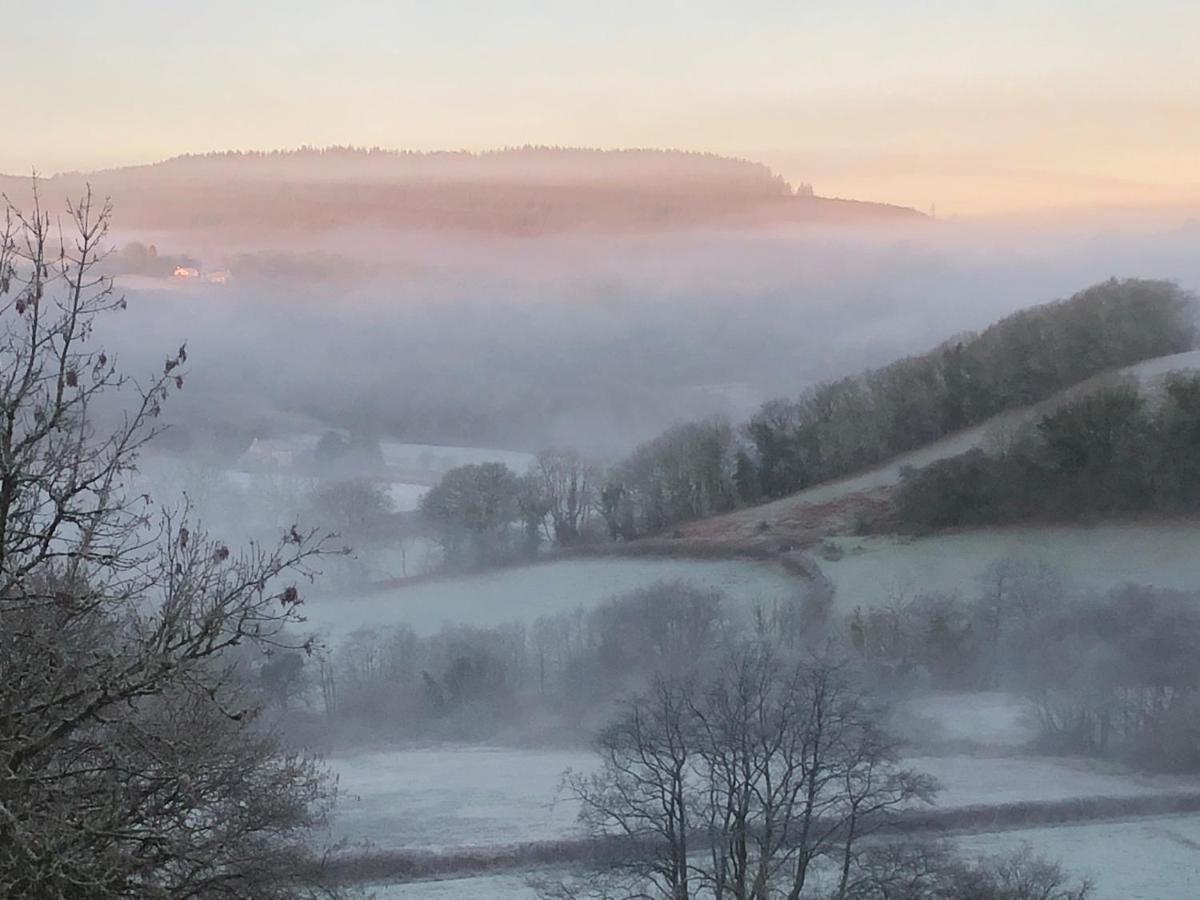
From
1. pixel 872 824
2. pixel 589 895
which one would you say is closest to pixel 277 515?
pixel 589 895

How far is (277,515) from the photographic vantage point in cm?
1097

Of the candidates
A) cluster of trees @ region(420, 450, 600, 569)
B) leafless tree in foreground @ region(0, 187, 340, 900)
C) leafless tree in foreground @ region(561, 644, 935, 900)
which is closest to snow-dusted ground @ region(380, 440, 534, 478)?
cluster of trees @ region(420, 450, 600, 569)

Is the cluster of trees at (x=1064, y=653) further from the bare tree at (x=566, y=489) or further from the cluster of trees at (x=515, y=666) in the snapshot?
the bare tree at (x=566, y=489)

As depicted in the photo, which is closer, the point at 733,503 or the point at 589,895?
the point at 589,895

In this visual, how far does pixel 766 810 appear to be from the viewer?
7.79m

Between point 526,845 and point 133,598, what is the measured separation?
18.2 ft

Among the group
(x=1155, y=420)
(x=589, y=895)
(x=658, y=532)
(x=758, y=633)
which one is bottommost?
(x=589, y=895)

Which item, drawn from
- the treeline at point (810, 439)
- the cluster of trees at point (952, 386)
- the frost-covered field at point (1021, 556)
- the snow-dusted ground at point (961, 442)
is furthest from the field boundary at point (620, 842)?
the cluster of trees at point (952, 386)

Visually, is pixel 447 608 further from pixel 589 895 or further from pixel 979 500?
pixel 979 500

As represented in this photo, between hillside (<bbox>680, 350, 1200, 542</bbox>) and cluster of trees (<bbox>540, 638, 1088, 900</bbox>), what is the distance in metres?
3.34

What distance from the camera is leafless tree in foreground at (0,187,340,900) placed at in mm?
3408

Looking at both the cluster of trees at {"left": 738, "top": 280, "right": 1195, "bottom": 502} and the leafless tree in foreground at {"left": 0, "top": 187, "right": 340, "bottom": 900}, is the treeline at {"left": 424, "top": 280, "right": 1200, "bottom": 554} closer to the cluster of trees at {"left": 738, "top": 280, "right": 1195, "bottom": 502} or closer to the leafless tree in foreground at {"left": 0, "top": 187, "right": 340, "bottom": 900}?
the cluster of trees at {"left": 738, "top": 280, "right": 1195, "bottom": 502}

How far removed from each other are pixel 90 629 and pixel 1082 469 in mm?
10091

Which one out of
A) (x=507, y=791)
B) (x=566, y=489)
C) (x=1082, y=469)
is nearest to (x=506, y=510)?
(x=566, y=489)
